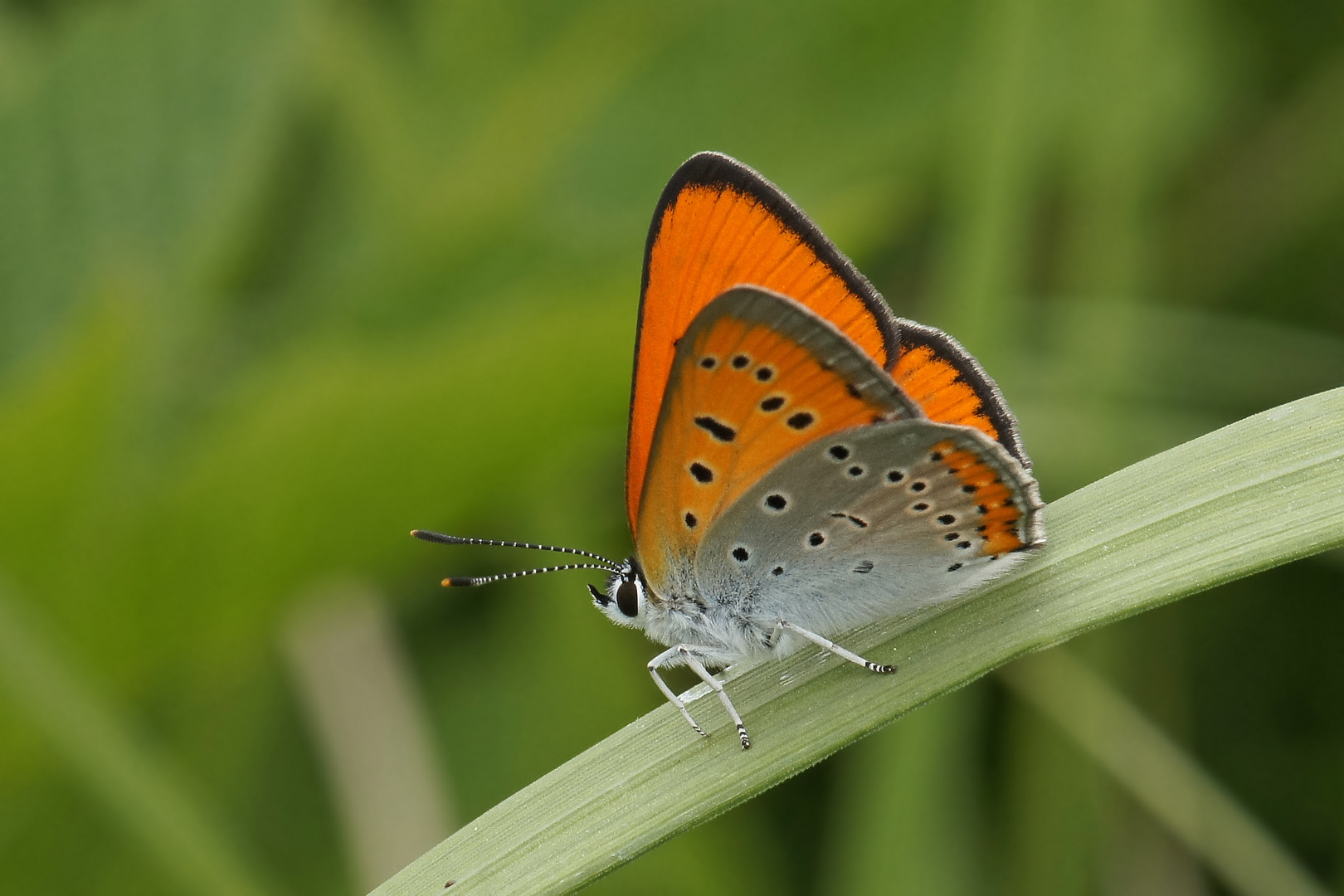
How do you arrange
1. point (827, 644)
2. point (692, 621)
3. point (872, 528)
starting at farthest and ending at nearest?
point (692, 621), point (872, 528), point (827, 644)

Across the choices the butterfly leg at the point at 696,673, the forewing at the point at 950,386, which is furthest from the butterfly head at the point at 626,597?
the forewing at the point at 950,386

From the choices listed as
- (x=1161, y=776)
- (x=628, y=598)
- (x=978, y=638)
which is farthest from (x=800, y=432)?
(x=1161, y=776)

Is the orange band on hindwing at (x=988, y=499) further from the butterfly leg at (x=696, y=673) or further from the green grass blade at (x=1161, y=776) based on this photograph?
the green grass blade at (x=1161, y=776)

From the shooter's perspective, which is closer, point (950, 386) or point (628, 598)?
point (950, 386)

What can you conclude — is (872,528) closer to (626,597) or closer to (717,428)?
(717,428)

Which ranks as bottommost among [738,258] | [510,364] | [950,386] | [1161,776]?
[1161,776]
